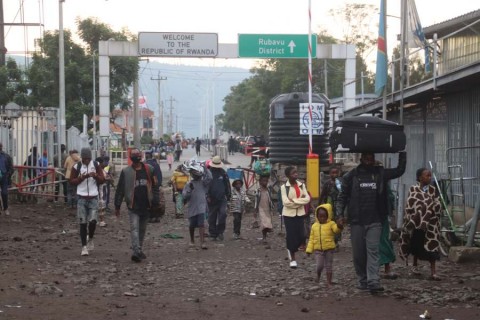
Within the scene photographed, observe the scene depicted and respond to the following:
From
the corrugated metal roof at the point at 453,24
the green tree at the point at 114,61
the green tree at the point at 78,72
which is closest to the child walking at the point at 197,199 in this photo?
the corrugated metal roof at the point at 453,24

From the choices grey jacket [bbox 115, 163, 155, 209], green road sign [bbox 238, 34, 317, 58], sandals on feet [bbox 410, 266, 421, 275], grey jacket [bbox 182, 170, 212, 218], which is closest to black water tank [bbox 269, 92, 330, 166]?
green road sign [bbox 238, 34, 317, 58]

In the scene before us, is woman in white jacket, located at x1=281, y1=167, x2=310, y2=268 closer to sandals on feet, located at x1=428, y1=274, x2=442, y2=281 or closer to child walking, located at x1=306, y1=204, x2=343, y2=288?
child walking, located at x1=306, y1=204, x2=343, y2=288

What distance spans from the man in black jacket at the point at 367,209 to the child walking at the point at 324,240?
0.62 m

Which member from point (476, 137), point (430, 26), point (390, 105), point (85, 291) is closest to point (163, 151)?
point (430, 26)

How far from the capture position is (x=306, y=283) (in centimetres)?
1150

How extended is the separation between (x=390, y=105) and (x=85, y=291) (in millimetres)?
10519

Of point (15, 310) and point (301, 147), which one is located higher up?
point (301, 147)

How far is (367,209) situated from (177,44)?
20065mm

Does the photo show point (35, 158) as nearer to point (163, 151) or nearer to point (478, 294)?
point (478, 294)

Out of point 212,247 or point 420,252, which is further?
point 212,247

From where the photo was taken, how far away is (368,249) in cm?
1041

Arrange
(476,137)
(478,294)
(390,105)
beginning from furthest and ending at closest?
(390,105), (476,137), (478,294)

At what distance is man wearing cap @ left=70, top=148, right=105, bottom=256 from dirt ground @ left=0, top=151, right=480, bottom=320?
2.14ft

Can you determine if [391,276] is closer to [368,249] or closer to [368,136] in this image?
[368,249]
